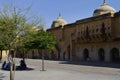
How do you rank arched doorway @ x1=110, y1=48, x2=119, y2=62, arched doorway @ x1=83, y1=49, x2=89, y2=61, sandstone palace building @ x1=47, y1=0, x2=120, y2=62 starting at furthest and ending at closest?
arched doorway @ x1=83, y1=49, x2=89, y2=61, sandstone palace building @ x1=47, y1=0, x2=120, y2=62, arched doorway @ x1=110, y1=48, x2=119, y2=62

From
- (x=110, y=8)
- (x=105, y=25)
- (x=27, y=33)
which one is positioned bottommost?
(x=27, y=33)

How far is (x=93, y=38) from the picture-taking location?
54750 mm

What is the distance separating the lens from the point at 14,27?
53.8 ft

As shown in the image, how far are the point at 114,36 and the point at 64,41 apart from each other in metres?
19.8

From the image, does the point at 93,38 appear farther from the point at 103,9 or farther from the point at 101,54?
the point at 103,9

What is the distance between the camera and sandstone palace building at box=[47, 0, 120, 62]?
163 feet

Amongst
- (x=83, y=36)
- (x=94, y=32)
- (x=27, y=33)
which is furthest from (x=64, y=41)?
(x=27, y=33)

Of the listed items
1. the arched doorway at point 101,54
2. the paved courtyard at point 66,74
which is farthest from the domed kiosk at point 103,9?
the paved courtyard at point 66,74

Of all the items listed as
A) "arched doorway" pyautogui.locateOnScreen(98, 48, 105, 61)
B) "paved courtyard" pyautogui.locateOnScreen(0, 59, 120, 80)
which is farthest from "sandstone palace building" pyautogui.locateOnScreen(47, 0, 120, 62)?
"paved courtyard" pyautogui.locateOnScreen(0, 59, 120, 80)

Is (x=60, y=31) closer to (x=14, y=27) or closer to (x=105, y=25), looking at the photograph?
(x=105, y=25)

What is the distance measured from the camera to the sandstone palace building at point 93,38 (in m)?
49.8

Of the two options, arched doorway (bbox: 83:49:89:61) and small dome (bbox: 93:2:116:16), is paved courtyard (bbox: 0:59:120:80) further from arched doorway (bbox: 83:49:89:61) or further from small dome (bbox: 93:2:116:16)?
small dome (bbox: 93:2:116:16)

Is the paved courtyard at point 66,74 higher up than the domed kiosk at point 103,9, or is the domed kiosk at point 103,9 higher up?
the domed kiosk at point 103,9

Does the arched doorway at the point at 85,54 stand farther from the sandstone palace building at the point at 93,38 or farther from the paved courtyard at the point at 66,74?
the paved courtyard at the point at 66,74
